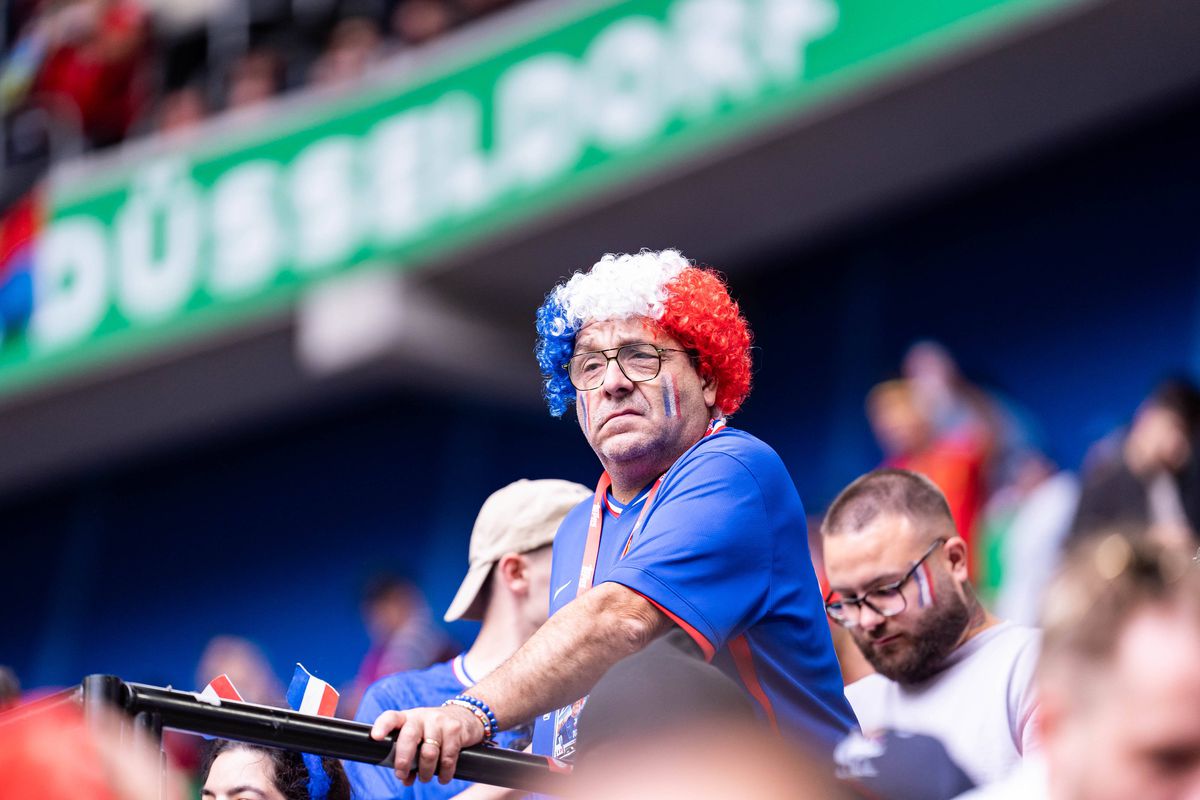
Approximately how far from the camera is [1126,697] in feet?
4.24

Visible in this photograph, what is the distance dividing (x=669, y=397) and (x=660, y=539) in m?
0.36

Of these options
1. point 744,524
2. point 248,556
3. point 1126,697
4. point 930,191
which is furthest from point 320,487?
point 1126,697

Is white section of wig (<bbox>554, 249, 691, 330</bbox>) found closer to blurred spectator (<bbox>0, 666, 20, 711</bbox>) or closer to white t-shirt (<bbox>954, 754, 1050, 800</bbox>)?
white t-shirt (<bbox>954, 754, 1050, 800</bbox>)

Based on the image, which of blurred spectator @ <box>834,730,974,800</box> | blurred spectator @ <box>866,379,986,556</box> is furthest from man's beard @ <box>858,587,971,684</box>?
blurred spectator @ <box>866,379,986,556</box>

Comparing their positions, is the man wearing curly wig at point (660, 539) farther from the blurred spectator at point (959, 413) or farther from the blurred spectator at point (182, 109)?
the blurred spectator at point (182, 109)

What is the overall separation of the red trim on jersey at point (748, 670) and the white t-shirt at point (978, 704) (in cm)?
56

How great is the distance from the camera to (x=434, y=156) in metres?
9.12

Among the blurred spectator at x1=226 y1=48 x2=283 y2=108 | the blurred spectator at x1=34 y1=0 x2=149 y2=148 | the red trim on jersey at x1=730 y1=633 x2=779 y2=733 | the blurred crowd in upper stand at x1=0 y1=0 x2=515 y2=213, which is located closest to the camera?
the red trim on jersey at x1=730 y1=633 x2=779 y2=733

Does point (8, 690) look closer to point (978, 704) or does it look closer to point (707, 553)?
point (707, 553)

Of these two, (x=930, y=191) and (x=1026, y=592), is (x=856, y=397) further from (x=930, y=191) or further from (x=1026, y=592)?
(x=1026, y=592)

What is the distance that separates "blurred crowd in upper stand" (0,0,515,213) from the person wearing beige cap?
6.98 metres

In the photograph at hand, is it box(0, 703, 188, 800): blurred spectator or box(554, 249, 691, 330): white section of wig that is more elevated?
Result: box(554, 249, 691, 330): white section of wig

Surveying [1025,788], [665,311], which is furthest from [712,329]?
[1025,788]

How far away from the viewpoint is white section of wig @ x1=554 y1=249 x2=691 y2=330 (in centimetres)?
297
